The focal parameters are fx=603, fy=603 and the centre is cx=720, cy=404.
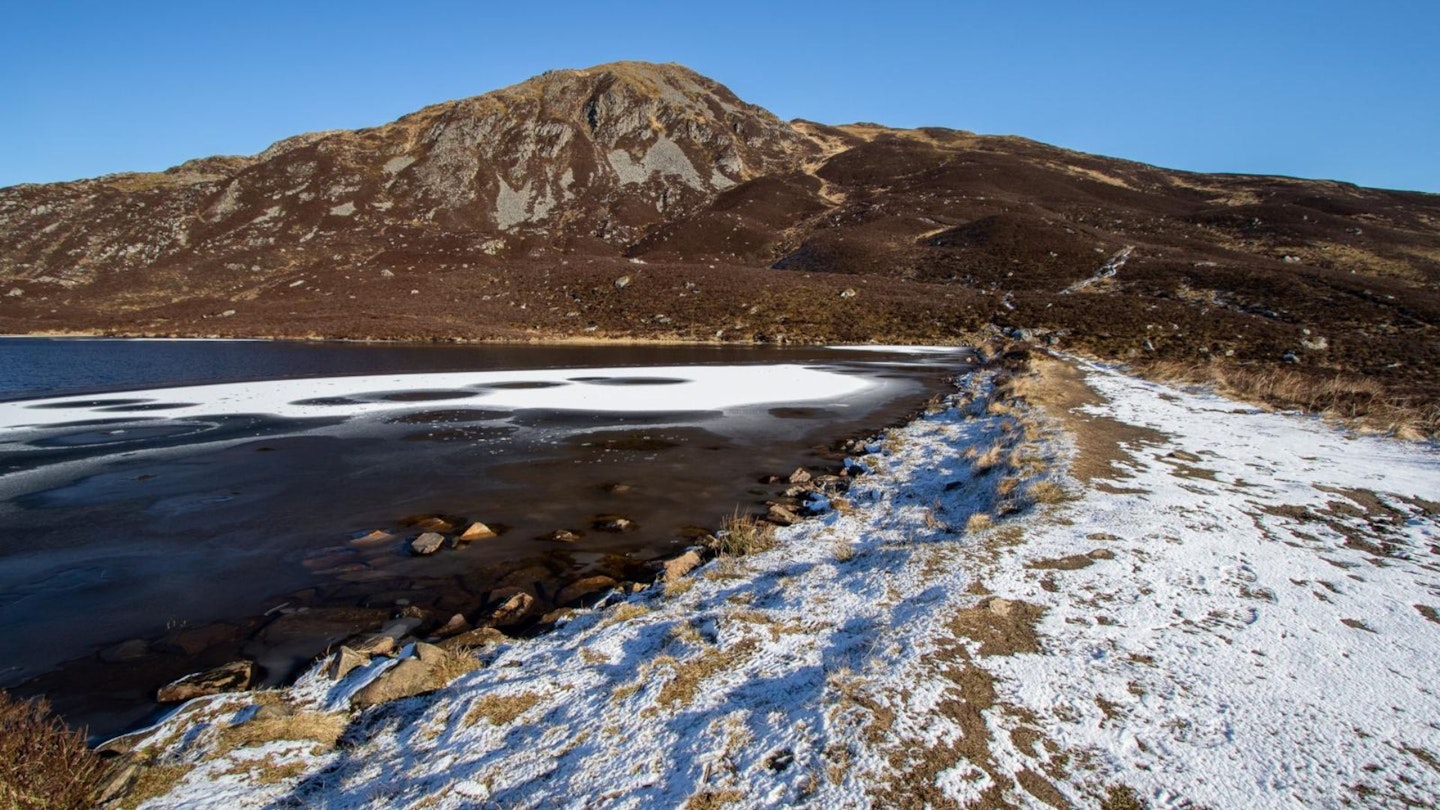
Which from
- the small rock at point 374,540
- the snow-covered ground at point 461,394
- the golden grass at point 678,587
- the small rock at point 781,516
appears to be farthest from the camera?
the snow-covered ground at point 461,394

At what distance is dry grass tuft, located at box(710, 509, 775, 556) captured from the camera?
746cm

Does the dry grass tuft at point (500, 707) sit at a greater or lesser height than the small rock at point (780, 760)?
lesser

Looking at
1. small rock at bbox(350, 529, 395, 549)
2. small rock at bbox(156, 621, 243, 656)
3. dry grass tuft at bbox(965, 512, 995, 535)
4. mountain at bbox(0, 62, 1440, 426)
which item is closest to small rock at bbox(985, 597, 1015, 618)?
dry grass tuft at bbox(965, 512, 995, 535)

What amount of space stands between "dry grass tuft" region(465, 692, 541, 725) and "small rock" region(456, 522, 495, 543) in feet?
13.3

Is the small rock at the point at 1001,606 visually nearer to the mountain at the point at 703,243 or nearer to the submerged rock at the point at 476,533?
the submerged rock at the point at 476,533

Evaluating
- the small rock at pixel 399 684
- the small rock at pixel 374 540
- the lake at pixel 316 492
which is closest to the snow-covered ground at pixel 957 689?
the small rock at pixel 399 684

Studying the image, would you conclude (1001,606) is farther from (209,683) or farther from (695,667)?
(209,683)

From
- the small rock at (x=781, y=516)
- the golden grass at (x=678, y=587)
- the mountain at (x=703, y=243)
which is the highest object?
the mountain at (x=703, y=243)

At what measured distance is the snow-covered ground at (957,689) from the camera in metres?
3.62

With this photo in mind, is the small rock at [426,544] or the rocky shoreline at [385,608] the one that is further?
the small rock at [426,544]

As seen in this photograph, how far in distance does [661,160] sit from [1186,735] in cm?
10788

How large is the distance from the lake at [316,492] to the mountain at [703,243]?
18.4 metres

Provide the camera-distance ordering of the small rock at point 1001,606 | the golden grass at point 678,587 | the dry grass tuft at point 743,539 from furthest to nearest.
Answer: the dry grass tuft at point 743,539 → the golden grass at point 678,587 → the small rock at point 1001,606

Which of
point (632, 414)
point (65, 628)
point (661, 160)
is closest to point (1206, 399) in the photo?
point (632, 414)
